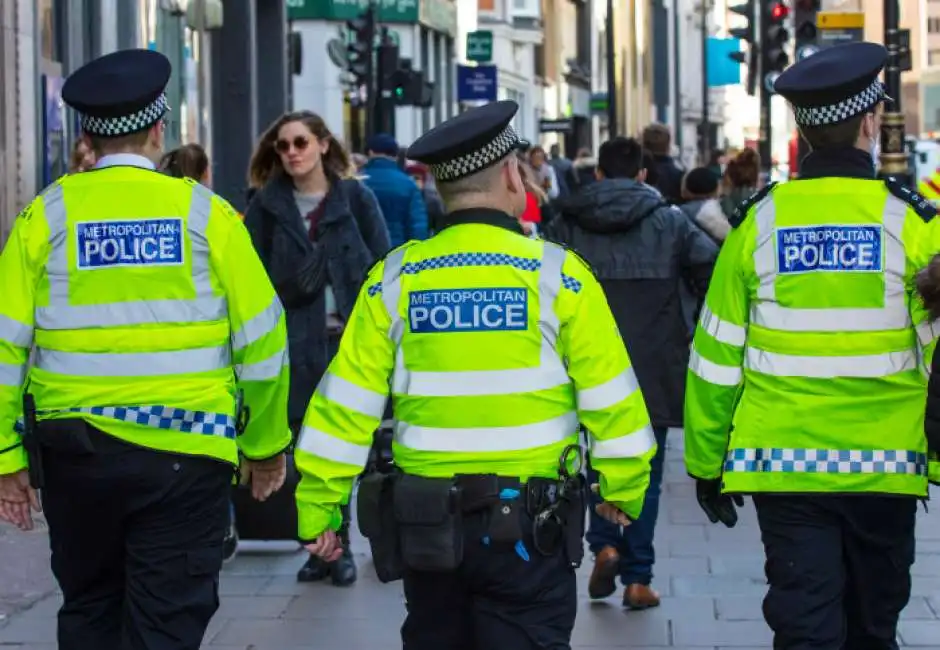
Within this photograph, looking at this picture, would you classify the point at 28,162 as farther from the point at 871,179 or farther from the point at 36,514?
the point at 871,179

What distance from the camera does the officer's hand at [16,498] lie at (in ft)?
19.3

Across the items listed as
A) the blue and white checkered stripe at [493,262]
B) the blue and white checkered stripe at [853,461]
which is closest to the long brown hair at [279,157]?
the blue and white checkered stripe at [853,461]

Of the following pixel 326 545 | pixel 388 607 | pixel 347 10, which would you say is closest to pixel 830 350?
pixel 326 545

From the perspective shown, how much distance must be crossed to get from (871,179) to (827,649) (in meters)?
1.20

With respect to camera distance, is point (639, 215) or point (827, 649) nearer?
point (827, 649)

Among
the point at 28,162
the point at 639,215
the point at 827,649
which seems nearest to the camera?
the point at 827,649

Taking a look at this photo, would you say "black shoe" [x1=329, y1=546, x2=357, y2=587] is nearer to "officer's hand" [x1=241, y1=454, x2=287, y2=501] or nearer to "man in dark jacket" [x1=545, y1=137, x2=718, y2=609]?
"man in dark jacket" [x1=545, y1=137, x2=718, y2=609]

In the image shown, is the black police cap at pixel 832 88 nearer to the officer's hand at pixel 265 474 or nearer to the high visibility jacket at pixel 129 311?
the high visibility jacket at pixel 129 311

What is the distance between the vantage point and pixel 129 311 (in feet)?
19.1

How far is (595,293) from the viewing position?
5336 millimetres

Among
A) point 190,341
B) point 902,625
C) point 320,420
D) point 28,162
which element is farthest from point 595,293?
point 28,162

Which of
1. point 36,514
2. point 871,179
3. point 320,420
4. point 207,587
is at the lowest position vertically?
point 36,514

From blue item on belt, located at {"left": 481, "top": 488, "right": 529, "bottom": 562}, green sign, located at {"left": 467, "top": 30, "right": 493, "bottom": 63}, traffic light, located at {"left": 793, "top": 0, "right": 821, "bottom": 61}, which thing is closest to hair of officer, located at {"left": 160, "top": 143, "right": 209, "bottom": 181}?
blue item on belt, located at {"left": 481, "top": 488, "right": 529, "bottom": 562}

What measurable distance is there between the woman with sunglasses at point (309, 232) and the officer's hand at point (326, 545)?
397cm
